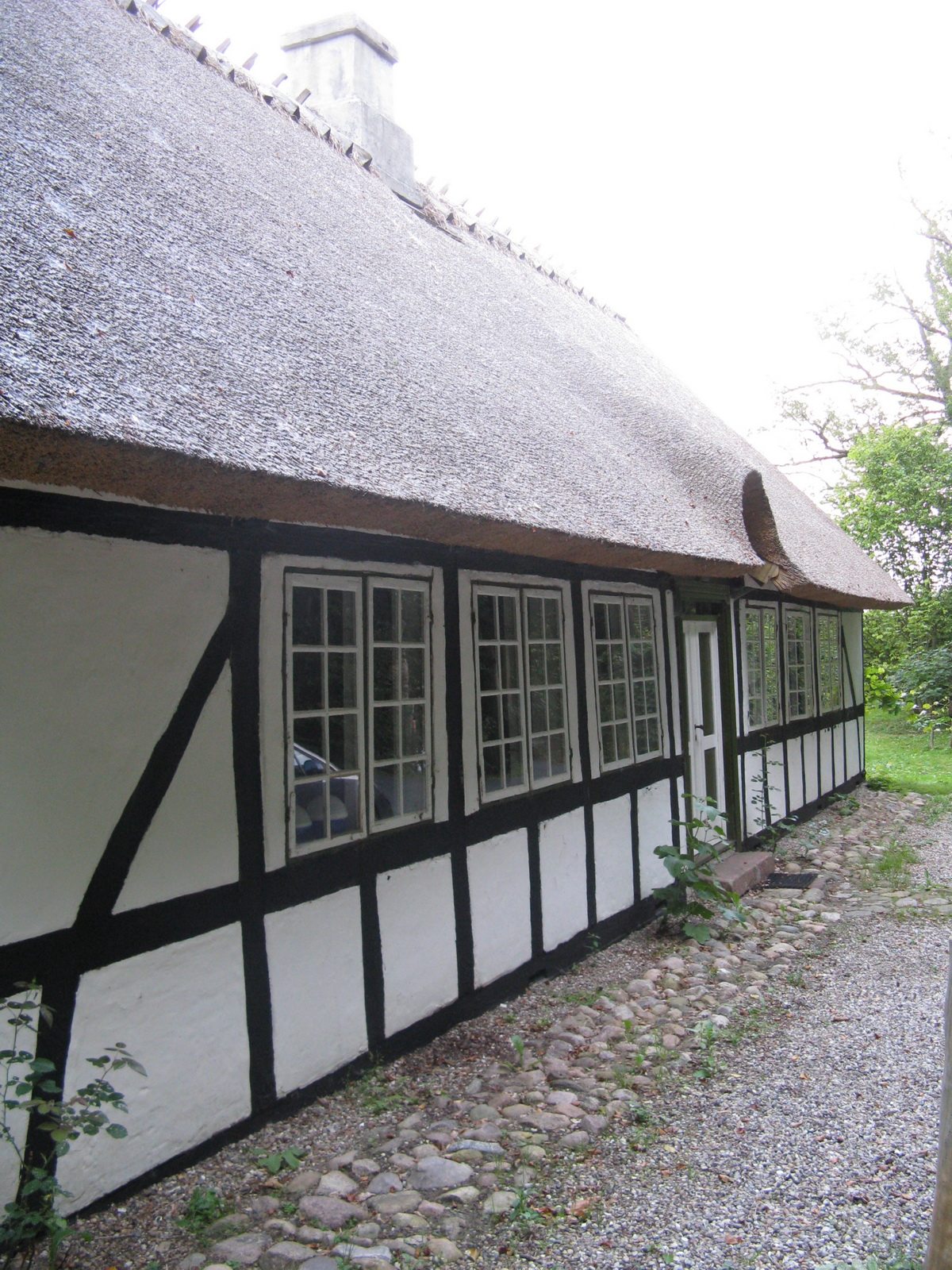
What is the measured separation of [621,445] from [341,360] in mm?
2672

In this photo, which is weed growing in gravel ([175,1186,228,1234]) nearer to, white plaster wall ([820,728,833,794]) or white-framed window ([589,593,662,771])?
white-framed window ([589,593,662,771])

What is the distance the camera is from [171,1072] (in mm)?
3115

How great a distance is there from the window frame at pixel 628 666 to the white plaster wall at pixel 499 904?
1003 mm

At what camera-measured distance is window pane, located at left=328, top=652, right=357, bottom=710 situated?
3.92 meters

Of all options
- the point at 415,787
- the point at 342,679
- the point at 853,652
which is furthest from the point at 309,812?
the point at 853,652

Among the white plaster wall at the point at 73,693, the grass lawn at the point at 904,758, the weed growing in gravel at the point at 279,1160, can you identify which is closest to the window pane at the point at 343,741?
the white plaster wall at the point at 73,693

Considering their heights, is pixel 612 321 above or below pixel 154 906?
above

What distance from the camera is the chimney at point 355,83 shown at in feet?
25.4

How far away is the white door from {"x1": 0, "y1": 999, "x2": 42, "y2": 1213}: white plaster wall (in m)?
5.33

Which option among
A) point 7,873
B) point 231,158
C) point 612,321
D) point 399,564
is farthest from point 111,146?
point 612,321

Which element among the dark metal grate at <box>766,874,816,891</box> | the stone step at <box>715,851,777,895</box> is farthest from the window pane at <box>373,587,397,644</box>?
the dark metal grate at <box>766,874,816,891</box>

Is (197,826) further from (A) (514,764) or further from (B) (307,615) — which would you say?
(A) (514,764)

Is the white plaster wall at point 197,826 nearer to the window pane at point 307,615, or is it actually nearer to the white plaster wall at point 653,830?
the window pane at point 307,615

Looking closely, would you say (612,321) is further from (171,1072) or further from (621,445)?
(171,1072)
